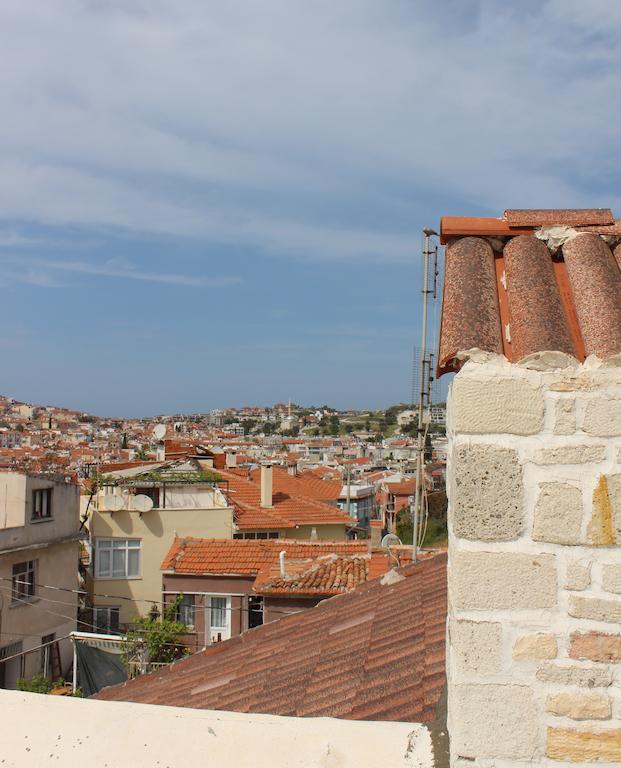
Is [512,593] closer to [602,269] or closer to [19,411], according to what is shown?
[602,269]

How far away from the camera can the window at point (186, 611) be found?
15812 mm

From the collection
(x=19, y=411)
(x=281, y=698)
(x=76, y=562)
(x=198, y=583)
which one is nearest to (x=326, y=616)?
(x=281, y=698)

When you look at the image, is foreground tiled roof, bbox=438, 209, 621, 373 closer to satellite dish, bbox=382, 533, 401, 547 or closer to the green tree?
satellite dish, bbox=382, 533, 401, 547

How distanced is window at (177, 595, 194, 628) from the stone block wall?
1455cm

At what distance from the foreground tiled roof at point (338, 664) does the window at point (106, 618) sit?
680 inches

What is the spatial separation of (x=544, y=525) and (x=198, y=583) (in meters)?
14.3

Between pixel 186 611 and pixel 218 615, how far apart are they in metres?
0.77

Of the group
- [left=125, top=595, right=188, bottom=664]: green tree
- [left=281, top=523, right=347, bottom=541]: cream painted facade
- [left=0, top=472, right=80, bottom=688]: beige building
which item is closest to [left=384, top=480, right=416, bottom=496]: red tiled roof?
[left=281, top=523, right=347, bottom=541]: cream painted facade

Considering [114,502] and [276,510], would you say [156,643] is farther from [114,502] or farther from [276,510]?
[276,510]

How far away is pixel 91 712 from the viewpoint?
9.02 ft

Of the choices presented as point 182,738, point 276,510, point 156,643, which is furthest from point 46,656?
point 182,738

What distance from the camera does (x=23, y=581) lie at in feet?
63.1

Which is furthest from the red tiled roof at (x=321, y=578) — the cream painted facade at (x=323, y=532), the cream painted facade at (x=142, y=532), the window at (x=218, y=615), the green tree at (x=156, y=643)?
the cream painted facade at (x=323, y=532)

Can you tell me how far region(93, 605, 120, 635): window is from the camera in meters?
21.6
